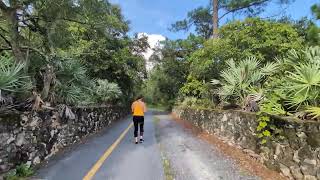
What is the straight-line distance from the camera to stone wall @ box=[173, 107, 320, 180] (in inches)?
250

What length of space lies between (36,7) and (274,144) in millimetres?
7905

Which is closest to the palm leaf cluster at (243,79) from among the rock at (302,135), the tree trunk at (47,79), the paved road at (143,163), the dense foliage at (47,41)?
the paved road at (143,163)

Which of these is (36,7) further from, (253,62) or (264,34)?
(264,34)

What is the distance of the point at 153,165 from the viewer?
8.14 metres

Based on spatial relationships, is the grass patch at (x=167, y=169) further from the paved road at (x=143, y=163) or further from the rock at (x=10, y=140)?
the rock at (x=10, y=140)

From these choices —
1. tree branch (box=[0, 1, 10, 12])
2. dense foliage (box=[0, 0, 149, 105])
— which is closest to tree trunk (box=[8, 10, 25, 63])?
dense foliage (box=[0, 0, 149, 105])

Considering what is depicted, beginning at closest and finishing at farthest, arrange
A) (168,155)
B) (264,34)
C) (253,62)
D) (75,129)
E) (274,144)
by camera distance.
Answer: (274,144)
(168,155)
(75,129)
(253,62)
(264,34)

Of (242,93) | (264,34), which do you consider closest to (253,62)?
(242,93)

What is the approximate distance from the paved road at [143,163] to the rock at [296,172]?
89 cm

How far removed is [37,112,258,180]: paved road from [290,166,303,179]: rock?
89 cm

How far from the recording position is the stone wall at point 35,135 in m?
6.72

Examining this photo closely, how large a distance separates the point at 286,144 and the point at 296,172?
2.27 feet

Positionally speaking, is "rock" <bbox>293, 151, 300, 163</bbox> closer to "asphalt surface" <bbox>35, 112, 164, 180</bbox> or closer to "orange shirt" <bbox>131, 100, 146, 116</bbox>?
"asphalt surface" <bbox>35, 112, 164, 180</bbox>

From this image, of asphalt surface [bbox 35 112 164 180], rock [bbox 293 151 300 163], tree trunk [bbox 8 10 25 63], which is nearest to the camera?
rock [bbox 293 151 300 163]
